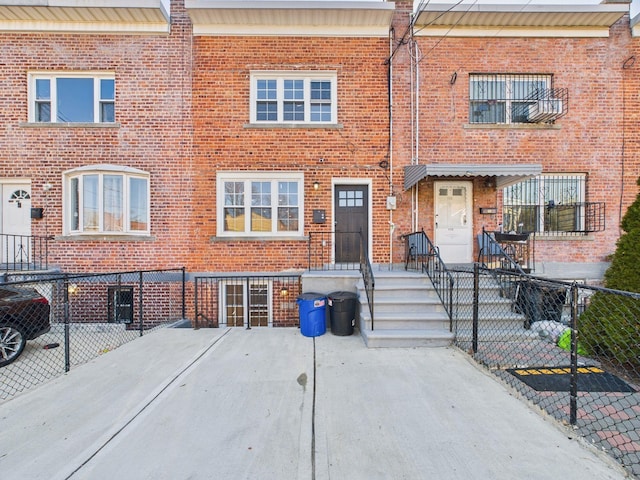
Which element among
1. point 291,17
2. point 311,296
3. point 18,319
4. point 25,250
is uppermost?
point 291,17

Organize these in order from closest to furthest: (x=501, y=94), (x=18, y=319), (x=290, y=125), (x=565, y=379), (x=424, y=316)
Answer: (x=565, y=379) < (x=18, y=319) < (x=424, y=316) < (x=290, y=125) < (x=501, y=94)

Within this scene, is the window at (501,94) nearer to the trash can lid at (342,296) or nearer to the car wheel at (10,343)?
the trash can lid at (342,296)

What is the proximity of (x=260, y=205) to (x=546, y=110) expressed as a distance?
24.5 feet

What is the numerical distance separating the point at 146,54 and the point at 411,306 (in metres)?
8.69

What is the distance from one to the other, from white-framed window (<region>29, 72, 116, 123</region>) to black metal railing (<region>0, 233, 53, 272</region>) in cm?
299

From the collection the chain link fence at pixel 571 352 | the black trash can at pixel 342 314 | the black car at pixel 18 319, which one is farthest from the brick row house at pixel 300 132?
the chain link fence at pixel 571 352

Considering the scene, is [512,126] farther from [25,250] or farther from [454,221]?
[25,250]

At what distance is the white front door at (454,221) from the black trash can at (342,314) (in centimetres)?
352

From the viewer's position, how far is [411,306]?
5449 millimetres

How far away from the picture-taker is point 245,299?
7.56 meters

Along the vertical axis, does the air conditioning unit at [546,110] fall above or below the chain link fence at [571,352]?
above

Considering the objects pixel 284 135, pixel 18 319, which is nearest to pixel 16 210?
pixel 18 319

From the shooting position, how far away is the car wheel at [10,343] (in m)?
4.55

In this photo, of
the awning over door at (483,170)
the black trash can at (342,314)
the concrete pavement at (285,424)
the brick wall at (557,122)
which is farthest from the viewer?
the brick wall at (557,122)
